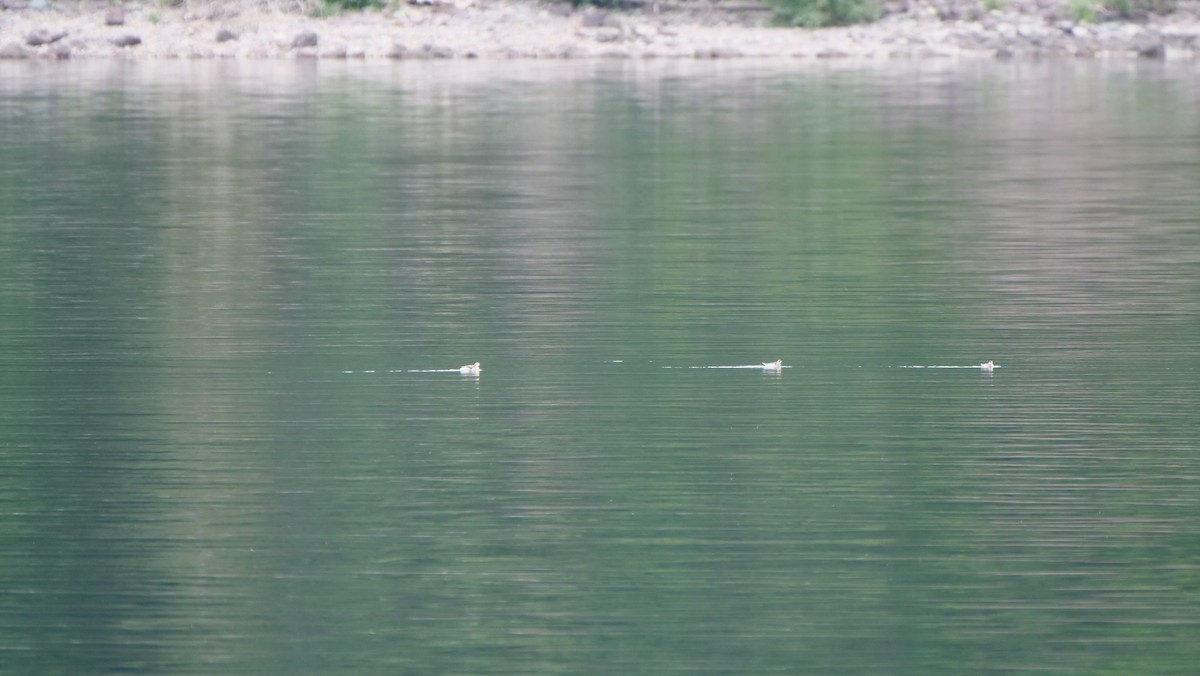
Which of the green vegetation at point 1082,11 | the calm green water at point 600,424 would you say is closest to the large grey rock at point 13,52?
the green vegetation at point 1082,11

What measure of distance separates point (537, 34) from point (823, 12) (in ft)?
24.9

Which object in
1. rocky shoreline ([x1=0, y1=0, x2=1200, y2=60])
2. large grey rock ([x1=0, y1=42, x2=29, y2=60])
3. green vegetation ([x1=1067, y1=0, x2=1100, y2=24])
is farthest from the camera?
green vegetation ([x1=1067, y1=0, x2=1100, y2=24])

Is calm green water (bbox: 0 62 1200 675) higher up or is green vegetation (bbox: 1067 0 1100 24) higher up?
green vegetation (bbox: 1067 0 1100 24)

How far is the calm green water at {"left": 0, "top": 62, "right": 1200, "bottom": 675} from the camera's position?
8.57m

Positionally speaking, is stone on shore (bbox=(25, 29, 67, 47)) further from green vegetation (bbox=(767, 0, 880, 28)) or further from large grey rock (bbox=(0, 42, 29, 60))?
green vegetation (bbox=(767, 0, 880, 28))

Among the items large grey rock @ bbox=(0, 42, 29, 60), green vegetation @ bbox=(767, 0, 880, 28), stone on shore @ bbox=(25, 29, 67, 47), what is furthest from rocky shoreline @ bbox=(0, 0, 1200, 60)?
green vegetation @ bbox=(767, 0, 880, 28)

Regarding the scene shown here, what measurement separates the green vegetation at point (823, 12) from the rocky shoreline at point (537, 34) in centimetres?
34

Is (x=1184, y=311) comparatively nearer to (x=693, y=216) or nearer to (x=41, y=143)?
(x=693, y=216)

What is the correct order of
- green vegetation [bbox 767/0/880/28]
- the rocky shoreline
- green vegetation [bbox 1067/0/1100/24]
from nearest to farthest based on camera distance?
the rocky shoreline < green vegetation [bbox 767/0/880/28] < green vegetation [bbox 1067/0/1100/24]

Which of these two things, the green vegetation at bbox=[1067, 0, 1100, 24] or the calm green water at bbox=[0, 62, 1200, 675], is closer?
the calm green water at bbox=[0, 62, 1200, 675]

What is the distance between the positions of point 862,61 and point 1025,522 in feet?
147

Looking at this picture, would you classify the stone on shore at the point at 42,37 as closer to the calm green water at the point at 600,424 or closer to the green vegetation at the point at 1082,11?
the green vegetation at the point at 1082,11

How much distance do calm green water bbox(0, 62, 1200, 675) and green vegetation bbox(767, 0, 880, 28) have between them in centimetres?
3221

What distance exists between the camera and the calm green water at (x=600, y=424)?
8570 millimetres
